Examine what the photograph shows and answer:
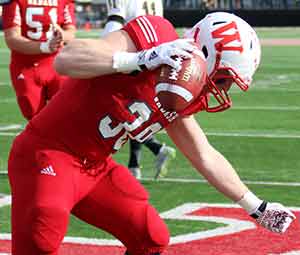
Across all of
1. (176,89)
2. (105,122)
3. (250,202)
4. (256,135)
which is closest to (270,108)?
(256,135)

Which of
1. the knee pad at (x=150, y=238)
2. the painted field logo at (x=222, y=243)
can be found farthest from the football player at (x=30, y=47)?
the knee pad at (x=150, y=238)

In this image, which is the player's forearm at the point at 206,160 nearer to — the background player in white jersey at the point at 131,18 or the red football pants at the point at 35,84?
the background player in white jersey at the point at 131,18

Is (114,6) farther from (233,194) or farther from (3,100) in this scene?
(3,100)

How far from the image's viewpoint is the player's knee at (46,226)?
410 centimetres

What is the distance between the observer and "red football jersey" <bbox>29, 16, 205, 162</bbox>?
13.5ft

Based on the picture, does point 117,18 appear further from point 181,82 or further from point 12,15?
point 181,82

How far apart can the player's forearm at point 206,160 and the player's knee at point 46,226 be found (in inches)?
26.7

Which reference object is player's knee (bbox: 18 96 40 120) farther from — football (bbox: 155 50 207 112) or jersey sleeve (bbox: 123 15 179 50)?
football (bbox: 155 50 207 112)

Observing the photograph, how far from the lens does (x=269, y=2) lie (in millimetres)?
40500

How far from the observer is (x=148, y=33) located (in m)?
4.15

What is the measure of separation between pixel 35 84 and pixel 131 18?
1000mm

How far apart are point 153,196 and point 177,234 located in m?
1.25

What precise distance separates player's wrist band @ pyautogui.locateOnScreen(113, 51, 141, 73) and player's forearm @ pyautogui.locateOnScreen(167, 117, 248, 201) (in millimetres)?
625

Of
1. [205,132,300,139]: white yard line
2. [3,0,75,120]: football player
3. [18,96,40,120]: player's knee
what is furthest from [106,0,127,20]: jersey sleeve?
[205,132,300,139]: white yard line
